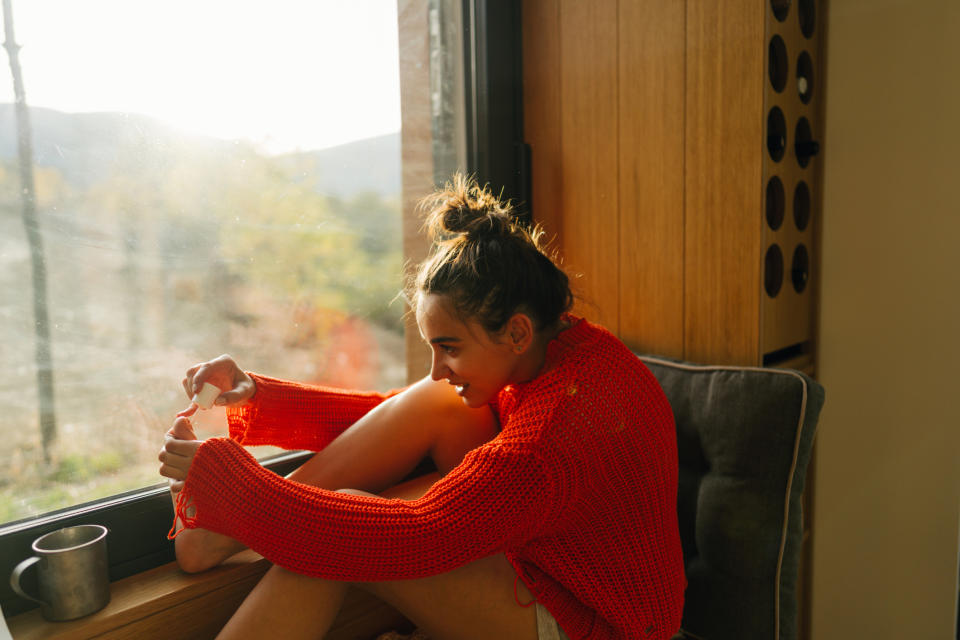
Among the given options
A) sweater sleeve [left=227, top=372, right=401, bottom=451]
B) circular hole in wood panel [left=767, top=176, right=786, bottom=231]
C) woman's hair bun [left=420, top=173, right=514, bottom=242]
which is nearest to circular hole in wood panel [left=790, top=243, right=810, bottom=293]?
circular hole in wood panel [left=767, top=176, right=786, bottom=231]

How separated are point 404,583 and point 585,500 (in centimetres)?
31

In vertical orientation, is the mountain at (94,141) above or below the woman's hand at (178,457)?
above

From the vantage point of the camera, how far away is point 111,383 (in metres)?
1.12

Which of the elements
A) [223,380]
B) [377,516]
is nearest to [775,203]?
[377,516]

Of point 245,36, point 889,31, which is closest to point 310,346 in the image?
point 245,36

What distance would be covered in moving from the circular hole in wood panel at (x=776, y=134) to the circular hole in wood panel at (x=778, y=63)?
5cm

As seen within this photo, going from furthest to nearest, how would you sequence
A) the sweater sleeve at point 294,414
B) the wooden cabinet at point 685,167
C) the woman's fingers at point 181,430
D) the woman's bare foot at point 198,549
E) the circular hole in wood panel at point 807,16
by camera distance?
the circular hole in wood panel at point 807,16 < the wooden cabinet at point 685,167 < the sweater sleeve at point 294,414 < the woman's bare foot at point 198,549 < the woman's fingers at point 181,430

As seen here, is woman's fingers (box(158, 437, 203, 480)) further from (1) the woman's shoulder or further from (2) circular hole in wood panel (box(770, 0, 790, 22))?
(2) circular hole in wood panel (box(770, 0, 790, 22))

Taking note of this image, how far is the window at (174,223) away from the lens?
1032 mm

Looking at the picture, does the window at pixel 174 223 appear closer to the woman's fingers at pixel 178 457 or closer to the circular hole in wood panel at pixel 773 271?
the woman's fingers at pixel 178 457

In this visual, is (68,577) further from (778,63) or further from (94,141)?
(778,63)

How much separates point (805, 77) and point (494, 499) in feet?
3.84

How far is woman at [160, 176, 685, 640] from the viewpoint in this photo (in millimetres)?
900

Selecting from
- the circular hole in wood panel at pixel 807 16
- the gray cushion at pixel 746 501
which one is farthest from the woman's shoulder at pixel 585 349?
A: the circular hole in wood panel at pixel 807 16
